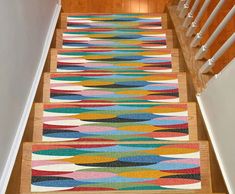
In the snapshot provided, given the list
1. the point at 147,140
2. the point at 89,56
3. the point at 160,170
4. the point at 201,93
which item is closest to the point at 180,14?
the point at 89,56

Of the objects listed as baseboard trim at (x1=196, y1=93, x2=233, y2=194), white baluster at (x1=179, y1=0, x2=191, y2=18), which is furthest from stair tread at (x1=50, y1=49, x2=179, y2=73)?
baseboard trim at (x1=196, y1=93, x2=233, y2=194)

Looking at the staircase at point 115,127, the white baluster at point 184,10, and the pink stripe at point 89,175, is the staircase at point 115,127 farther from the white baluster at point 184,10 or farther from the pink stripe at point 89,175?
the white baluster at point 184,10

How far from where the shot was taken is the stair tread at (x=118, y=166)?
1808 millimetres

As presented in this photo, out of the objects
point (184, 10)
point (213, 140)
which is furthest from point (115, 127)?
point (184, 10)

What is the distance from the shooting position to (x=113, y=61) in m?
2.75

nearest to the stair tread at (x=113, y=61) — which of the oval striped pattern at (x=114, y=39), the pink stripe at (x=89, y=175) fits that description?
the oval striped pattern at (x=114, y=39)

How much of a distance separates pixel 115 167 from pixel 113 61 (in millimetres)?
1065

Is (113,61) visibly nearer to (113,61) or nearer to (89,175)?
(113,61)

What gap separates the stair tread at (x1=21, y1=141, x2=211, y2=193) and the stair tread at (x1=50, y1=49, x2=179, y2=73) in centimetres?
86

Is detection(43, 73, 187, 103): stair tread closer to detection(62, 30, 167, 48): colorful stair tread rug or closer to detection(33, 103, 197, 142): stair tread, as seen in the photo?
detection(33, 103, 197, 142): stair tread

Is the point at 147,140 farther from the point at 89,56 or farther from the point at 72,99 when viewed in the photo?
the point at 89,56

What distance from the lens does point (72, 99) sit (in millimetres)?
2334

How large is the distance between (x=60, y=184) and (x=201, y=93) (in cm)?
86

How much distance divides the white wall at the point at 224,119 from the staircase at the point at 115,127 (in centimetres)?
14
